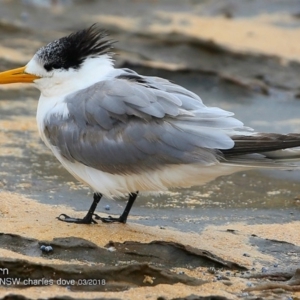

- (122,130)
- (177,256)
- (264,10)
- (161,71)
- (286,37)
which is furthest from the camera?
(264,10)

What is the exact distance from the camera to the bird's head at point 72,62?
238 inches

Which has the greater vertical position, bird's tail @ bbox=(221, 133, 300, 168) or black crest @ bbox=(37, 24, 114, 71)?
black crest @ bbox=(37, 24, 114, 71)

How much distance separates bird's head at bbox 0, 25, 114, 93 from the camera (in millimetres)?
6043

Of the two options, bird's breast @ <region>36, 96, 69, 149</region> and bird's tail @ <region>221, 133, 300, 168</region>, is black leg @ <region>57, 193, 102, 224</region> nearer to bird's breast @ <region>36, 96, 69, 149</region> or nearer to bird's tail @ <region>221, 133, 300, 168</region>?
bird's breast @ <region>36, 96, 69, 149</region>

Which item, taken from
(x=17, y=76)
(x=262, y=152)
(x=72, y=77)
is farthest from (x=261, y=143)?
(x=17, y=76)

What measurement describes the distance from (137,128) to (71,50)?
900 mm

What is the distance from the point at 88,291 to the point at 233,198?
2.50 m

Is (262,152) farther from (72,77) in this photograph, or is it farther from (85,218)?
(72,77)

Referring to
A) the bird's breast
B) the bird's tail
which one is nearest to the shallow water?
the bird's breast

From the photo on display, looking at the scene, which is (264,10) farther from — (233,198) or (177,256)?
(177,256)

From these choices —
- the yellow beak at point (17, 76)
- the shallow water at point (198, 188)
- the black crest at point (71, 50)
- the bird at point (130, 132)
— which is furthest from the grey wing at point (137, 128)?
the shallow water at point (198, 188)

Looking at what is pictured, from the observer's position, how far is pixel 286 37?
12.7m

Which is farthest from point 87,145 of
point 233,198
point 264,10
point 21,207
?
point 264,10

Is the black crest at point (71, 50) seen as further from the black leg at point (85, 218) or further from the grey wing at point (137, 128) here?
the black leg at point (85, 218)
